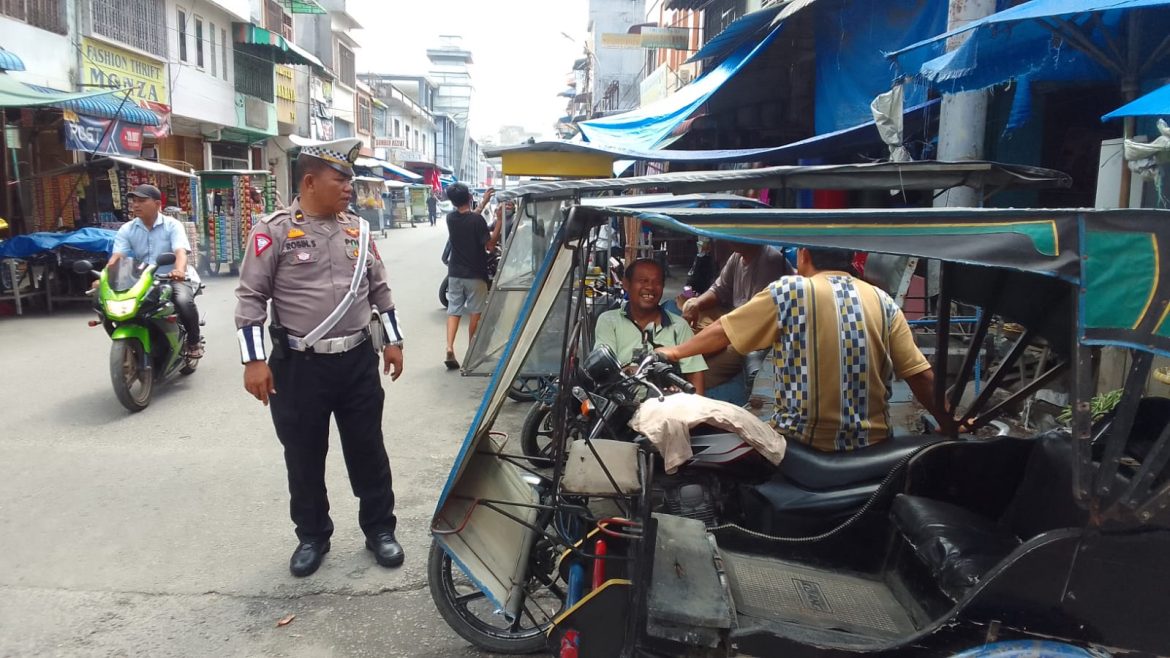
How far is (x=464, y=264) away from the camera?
8.14 m

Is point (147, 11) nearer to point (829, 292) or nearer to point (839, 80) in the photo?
point (839, 80)

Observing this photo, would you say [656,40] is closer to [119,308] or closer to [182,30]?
[182,30]

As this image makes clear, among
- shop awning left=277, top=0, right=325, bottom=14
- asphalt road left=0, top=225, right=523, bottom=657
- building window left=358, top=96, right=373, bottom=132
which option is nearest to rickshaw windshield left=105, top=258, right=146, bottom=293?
asphalt road left=0, top=225, right=523, bottom=657

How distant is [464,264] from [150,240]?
2.81 metres

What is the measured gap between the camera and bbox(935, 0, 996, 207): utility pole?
5266mm

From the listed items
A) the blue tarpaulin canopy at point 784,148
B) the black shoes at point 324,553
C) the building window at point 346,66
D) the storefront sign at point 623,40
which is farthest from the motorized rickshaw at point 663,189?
the building window at point 346,66

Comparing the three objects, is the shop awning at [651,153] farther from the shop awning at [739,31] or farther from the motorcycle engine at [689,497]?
the motorcycle engine at [689,497]

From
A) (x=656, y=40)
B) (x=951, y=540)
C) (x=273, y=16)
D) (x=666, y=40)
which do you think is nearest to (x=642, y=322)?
(x=951, y=540)

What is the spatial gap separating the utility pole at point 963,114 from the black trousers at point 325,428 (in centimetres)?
388

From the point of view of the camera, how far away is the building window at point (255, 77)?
2378 cm

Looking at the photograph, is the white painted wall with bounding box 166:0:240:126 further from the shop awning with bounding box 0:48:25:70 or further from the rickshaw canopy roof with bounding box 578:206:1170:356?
the rickshaw canopy roof with bounding box 578:206:1170:356

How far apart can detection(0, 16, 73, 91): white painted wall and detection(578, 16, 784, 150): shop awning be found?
903 cm

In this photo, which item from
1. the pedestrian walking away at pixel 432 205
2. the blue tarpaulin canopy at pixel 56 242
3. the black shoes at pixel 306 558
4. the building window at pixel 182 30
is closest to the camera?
the black shoes at pixel 306 558

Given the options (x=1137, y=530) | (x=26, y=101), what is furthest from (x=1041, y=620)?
(x=26, y=101)
